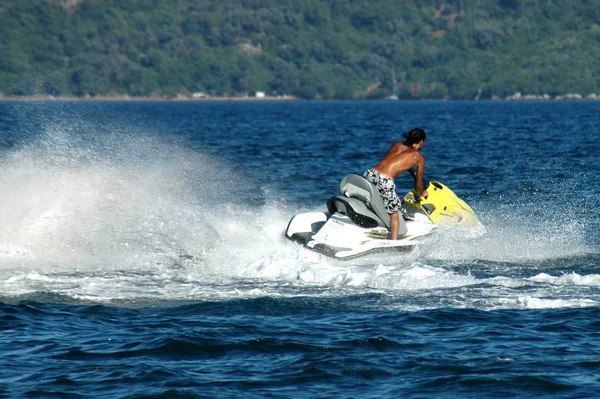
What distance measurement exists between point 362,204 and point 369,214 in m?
0.17

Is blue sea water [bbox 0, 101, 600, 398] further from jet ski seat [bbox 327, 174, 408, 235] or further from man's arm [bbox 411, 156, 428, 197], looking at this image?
man's arm [bbox 411, 156, 428, 197]

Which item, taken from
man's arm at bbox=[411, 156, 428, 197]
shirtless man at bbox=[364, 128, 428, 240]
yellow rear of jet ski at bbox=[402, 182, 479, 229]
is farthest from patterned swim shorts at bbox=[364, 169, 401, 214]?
yellow rear of jet ski at bbox=[402, 182, 479, 229]

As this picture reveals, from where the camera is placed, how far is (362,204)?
50.1 ft

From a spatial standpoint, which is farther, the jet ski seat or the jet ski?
the jet ski seat

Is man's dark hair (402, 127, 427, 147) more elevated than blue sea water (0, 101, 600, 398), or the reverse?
man's dark hair (402, 127, 427, 147)

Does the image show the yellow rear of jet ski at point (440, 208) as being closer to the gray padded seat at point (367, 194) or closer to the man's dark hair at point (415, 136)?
the gray padded seat at point (367, 194)

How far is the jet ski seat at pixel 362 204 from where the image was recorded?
49.8 feet

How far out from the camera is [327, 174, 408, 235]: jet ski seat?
15180 mm

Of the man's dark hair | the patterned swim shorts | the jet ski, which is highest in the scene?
the man's dark hair

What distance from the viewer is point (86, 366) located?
10.2 meters

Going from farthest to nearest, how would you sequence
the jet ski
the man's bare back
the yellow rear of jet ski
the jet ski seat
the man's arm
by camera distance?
the yellow rear of jet ski → the man's arm → the man's bare back → the jet ski seat → the jet ski

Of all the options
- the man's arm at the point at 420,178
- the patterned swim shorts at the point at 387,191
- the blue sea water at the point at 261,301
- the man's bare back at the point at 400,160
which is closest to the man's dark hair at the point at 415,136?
the man's bare back at the point at 400,160

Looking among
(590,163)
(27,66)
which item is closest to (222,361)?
(590,163)

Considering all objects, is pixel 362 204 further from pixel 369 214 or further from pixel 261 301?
pixel 261 301
